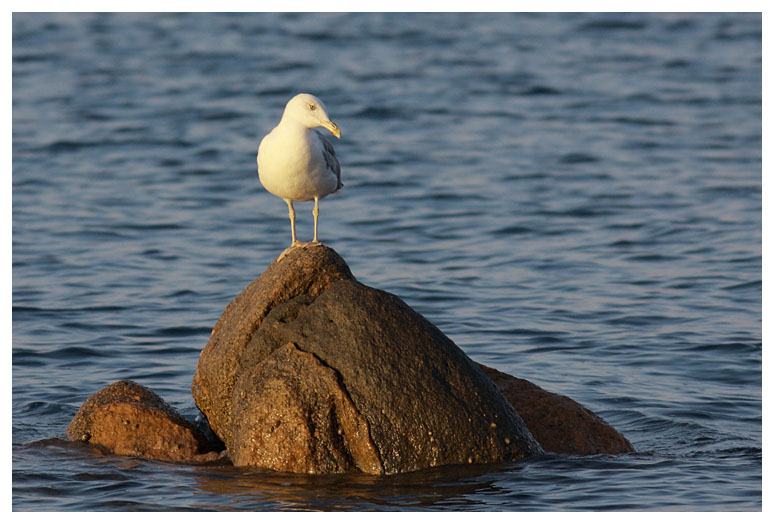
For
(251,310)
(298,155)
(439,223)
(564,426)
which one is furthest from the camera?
(439,223)

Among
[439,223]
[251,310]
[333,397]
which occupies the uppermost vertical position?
[439,223]

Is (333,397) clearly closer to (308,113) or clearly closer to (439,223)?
(308,113)

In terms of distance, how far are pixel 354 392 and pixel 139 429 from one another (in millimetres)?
1959

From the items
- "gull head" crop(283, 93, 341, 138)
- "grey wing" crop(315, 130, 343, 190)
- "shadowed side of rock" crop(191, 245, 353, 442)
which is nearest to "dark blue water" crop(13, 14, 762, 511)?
"shadowed side of rock" crop(191, 245, 353, 442)

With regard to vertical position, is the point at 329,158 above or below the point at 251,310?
above

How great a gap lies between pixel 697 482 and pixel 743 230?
8.91m

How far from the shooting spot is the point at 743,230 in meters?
16.2

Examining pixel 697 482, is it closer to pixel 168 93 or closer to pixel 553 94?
pixel 553 94

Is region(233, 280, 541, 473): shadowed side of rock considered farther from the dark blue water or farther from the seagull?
the seagull

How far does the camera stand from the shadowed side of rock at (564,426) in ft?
28.2

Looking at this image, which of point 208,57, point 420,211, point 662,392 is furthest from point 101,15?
point 662,392

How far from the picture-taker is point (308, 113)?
8375mm

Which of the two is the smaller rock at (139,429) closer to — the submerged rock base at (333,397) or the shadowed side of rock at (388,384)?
the submerged rock base at (333,397)

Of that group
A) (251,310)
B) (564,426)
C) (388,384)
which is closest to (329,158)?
(251,310)
